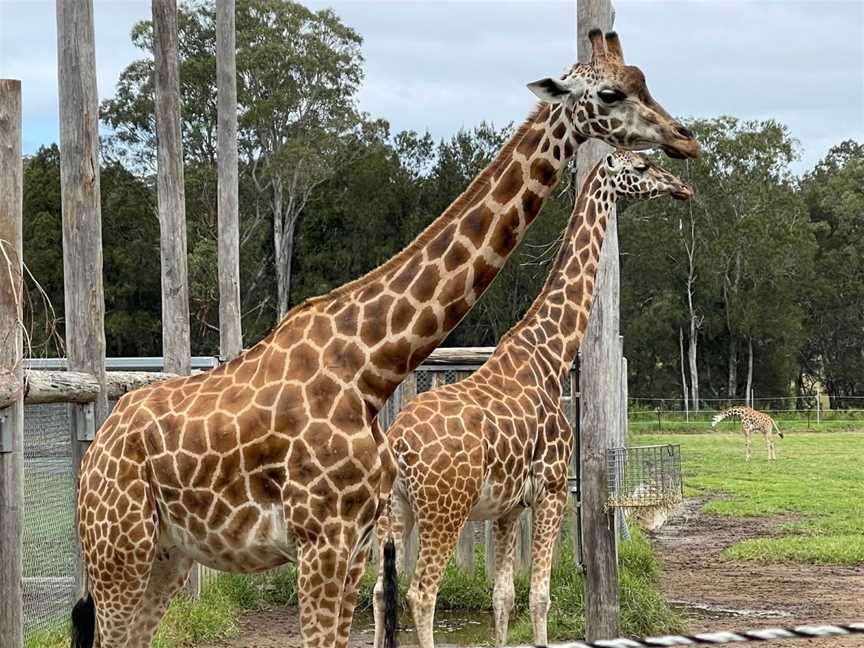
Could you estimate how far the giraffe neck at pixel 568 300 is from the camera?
7.65 m

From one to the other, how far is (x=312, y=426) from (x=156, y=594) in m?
1.13

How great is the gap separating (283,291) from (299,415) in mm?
33450

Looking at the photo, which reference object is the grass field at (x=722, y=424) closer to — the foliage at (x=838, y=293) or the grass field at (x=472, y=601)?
the foliage at (x=838, y=293)

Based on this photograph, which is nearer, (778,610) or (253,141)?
(778,610)

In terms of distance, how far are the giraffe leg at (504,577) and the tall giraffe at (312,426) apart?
271 cm

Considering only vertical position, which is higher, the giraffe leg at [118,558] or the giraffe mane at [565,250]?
the giraffe mane at [565,250]

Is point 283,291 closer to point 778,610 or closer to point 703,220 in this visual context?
point 703,220

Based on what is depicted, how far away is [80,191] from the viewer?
752 centimetres

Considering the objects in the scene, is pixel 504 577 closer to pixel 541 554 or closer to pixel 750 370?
pixel 541 554

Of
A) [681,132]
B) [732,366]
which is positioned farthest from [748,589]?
[732,366]

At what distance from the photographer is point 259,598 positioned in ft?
31.6

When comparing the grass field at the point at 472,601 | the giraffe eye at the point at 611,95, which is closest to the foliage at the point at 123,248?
the grass field at the point at 472,601

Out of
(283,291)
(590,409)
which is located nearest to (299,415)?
(590,409)

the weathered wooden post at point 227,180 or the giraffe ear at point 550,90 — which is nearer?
the giraffe ear at point 550,90
